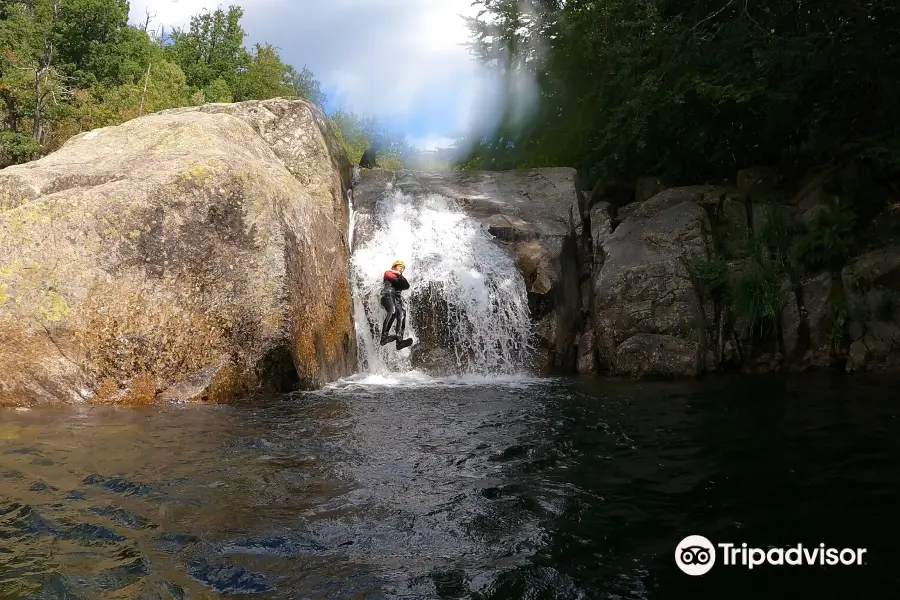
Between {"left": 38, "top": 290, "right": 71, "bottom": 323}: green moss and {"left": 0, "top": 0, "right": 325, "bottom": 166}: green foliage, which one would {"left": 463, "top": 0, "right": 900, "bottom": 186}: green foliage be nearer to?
{"left": 38, "top": 290, "right": 71, "bottom": 323}: green moss

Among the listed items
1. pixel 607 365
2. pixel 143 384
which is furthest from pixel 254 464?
pixel 607 365

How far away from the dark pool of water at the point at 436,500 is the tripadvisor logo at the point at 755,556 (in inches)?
3.0

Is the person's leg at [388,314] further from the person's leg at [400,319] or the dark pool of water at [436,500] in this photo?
the dark pool of water at [436,500]

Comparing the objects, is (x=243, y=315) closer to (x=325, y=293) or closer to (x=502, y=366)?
(x=325, y=293)

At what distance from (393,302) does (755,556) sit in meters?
8.84

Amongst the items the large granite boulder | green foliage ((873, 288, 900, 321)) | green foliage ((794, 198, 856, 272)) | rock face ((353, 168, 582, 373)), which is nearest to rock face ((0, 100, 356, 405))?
rock face ((353, 168, 582, 373))

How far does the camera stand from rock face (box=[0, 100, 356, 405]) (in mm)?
9008

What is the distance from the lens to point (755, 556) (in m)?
3.87

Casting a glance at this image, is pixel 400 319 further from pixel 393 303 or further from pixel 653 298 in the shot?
pixel 653 298

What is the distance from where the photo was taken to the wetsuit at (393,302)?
39.4 ft

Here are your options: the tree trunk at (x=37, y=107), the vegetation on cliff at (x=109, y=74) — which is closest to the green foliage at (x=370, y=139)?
the vegetation on cliff at (x=109, y=74)

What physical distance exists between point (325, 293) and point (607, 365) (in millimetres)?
5671

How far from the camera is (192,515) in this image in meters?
4.57

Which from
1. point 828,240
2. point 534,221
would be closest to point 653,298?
point 828,240
